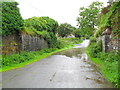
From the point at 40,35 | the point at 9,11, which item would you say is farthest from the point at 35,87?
the point at 40,35

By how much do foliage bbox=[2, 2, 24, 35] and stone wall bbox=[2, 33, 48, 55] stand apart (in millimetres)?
703

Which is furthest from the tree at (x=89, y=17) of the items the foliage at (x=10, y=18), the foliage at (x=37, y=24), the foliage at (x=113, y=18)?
the foliage at (x=10, y=18)

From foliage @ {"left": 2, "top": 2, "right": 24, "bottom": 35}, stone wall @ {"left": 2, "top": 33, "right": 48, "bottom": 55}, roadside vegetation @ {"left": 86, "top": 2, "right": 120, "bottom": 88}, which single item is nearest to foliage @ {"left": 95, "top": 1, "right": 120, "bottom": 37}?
roadside vegetation @ {"left": 86, "top": 2, "right": 120, "bottom": 88}

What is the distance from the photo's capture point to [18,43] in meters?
15.1

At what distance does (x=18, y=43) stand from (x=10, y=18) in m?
3.29

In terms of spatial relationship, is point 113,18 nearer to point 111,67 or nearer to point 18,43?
point 111,67

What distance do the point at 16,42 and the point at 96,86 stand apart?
1101 centimetres

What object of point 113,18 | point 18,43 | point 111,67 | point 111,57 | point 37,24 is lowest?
point 111,67

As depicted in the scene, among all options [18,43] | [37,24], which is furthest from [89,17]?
[18,43]

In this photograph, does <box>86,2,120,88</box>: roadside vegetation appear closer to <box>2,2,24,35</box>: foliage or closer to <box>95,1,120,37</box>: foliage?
<box>95,1,120,37</box>: foliage

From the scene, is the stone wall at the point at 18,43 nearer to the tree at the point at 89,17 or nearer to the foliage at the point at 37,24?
the foliage at the point at 37,24

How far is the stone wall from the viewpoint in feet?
40.4

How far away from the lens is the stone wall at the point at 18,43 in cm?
1230

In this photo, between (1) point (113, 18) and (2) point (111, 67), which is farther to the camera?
(1) point (113, 18)
